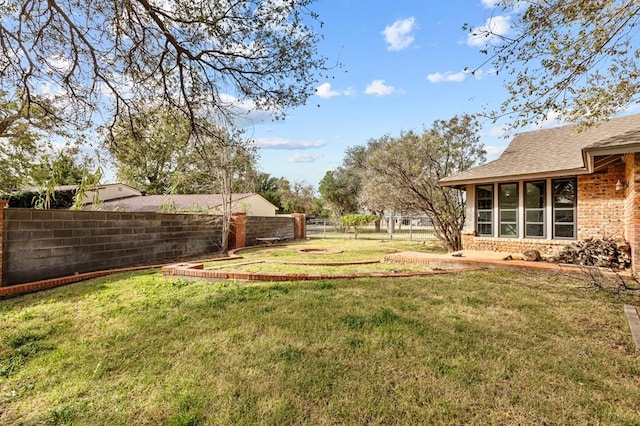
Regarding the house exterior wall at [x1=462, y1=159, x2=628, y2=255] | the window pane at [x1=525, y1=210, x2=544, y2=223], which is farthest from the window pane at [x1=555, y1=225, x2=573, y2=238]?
the window pane at [x1=525, y1=210, x2=544, y2=223]

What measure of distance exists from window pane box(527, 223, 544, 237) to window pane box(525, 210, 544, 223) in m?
0.15

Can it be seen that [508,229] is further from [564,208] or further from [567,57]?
[567,57]

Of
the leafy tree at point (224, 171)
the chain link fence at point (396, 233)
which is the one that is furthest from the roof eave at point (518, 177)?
the leafy tree at point (224, 171)

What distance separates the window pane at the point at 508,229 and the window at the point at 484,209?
321 mm

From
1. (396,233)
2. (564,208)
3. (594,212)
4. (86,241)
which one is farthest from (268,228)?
(396,233)

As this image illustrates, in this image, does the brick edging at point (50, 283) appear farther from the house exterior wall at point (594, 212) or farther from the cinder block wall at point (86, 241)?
the house exterior wall at point (594, 212)

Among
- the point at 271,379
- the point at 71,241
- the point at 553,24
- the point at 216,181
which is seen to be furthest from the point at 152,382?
the point at 216,181

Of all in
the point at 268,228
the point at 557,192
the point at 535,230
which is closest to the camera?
the point at 557,192

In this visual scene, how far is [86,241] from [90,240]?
112 millimetres

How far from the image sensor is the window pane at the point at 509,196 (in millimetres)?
10243

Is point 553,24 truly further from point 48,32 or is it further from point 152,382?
point 48,32

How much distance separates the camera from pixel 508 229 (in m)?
10.4

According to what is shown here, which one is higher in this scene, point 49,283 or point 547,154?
point 547,154

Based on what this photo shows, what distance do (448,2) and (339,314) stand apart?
21.4 ft
